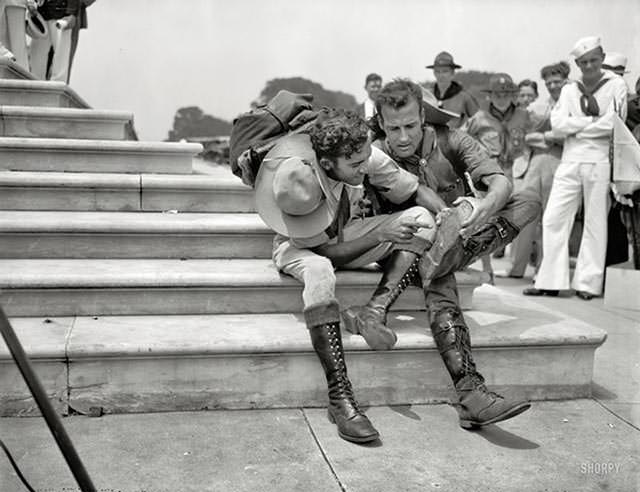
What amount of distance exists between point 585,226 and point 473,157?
2.43 m

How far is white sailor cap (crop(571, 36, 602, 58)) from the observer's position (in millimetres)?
5535

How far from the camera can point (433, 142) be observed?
3.84m

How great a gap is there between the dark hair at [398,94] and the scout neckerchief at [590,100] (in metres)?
2.56

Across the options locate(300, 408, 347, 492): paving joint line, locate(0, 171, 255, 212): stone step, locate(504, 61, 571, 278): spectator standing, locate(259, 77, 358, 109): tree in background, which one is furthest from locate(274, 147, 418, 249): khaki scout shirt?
locate(259, 77, 358, 109): tree in background

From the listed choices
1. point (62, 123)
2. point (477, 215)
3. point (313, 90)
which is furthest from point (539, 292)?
point (313, 90)

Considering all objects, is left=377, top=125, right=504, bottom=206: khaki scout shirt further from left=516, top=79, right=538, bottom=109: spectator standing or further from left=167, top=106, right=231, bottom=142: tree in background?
left=167, top=106, right=231, bottom=142: tree in background

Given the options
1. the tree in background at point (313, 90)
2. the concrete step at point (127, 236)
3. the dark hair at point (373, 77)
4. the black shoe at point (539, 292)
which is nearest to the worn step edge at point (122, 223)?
the concrete step at point (127, 236)

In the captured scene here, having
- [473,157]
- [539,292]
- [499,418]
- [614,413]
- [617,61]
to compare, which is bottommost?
[539,292]

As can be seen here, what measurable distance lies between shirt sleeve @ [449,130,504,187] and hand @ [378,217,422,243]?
0.56 metres

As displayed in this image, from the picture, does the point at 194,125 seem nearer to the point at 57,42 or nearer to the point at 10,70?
the point at 57,42

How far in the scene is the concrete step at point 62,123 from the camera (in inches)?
214

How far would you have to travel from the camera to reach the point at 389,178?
3.66 meters

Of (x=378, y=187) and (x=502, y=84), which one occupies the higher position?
(x=502, y=84)

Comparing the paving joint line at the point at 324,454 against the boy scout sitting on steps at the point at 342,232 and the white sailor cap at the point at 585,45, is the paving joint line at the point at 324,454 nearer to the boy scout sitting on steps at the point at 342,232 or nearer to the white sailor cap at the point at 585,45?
the boy scout sitting on steps at the point at 342,232
